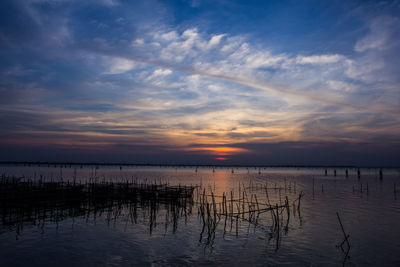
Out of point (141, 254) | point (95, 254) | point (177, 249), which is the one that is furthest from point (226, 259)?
point (95, 254)

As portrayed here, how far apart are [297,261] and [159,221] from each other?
9196 mm

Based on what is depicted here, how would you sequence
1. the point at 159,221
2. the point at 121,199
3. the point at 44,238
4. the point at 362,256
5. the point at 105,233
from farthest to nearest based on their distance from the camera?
the point at 121,199 < the point at 159,221 < the point at 105,233 < the point at 44,238 < the point at 362,256

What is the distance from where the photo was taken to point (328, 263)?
1081 centimetres

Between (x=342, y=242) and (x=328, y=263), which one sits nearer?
(x=328, y=263)

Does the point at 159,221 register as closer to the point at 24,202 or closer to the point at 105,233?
the point at 105,233

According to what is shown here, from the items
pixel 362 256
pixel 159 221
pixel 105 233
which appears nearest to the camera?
pixel 362 256

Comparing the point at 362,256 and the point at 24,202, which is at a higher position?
the point at 24,202

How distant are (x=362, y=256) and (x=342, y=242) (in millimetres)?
1673

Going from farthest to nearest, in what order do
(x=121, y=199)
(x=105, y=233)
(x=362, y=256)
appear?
(x=121, y=199) → (x=105, y=233) → (x=362, y=256)

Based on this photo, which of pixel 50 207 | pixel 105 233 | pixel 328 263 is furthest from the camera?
pixel 50 207

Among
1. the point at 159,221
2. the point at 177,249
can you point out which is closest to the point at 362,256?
the point at 177,249

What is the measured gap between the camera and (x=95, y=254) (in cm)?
1130

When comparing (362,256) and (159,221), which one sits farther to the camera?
(159,221)

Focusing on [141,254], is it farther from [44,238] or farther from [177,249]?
[44,238]
